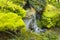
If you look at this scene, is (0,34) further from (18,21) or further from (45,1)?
(45,1)

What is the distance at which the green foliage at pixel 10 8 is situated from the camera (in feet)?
31.0

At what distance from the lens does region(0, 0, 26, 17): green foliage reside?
31.0 feet

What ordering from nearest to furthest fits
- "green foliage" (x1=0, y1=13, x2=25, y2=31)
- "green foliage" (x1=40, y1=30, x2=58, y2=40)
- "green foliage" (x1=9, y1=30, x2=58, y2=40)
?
"green foliage" (x1=0, y1=13, x2=25, y2=31)
"green foliage" (x1=9, y1=30, x2=58, y2=40)
"green foliage" (x1=40, y1=30, x2=58, y2=40)

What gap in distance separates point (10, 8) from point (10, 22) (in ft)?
3.20

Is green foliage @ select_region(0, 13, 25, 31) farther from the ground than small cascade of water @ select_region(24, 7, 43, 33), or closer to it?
farther from the ground

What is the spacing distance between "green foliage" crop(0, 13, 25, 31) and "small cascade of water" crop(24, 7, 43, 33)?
104 cm

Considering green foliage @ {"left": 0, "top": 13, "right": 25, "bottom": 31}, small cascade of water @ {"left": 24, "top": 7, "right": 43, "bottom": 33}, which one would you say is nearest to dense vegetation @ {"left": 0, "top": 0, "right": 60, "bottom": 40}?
green foliage @ {"left": 0, "top": 13, "right": 25, "bottom": 31}

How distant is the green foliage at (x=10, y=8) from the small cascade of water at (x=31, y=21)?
0.34m

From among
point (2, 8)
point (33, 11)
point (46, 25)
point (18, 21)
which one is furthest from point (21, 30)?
point (46, 25)

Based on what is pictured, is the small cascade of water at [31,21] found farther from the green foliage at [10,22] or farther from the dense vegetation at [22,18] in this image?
the green foliage at [10,22]

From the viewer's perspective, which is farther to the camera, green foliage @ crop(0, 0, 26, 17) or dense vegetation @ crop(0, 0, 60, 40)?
green foliage @ crop(0, 0, 26, 17)

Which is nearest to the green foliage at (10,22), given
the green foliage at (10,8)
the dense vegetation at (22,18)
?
the dense vegetation at (22,18)

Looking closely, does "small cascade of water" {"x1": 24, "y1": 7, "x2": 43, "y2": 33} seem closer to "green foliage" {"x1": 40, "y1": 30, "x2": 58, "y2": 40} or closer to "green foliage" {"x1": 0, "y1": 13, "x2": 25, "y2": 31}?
"green foliage" {"x1": 40, "y1": 30, "x2": 58, "y2": 40}

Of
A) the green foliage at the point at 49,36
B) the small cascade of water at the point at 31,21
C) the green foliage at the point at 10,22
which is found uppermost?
the green foliage at the point at 10,22
